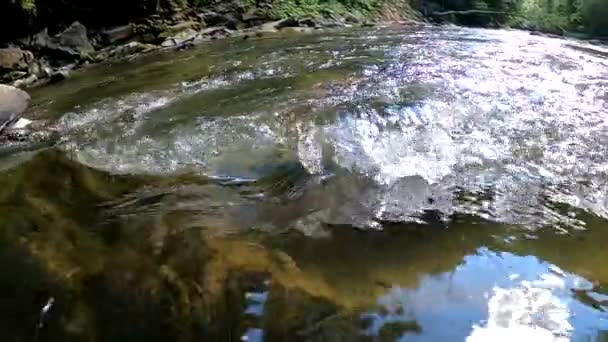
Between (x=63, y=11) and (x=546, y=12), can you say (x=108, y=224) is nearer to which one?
(x=63, y=11)

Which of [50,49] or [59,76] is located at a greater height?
[50,49]

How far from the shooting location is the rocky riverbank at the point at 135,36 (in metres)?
7.32

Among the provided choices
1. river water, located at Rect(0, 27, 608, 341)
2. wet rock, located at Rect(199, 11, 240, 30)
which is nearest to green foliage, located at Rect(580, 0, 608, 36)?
wet rock, located at Rect(199, 11, 240, 30)

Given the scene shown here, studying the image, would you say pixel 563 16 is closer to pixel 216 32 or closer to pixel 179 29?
pixel 216 32

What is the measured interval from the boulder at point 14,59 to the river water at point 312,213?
4.43 feet

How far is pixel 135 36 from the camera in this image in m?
9.34

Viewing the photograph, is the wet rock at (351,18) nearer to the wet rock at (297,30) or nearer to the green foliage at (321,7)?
the green foliage at (321,7)

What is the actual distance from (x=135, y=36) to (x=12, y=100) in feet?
14.1

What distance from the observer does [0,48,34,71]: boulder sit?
23.6 ft

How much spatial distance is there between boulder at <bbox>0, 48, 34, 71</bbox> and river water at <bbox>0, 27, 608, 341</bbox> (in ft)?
4.43

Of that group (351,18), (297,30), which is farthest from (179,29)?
(351,18)

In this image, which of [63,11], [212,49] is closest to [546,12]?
[212,49]

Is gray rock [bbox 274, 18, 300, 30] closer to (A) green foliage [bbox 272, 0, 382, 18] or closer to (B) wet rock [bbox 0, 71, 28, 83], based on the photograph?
(A) green foliage [bbox 272, 0, 382, 18]

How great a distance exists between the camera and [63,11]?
890cm
